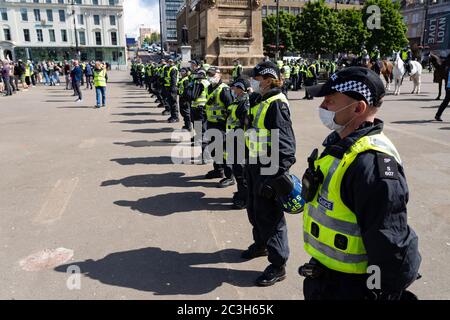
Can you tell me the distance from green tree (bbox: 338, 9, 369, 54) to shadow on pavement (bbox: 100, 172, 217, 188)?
49.5 meters

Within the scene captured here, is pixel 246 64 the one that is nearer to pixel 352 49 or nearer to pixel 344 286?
pixel 344 286

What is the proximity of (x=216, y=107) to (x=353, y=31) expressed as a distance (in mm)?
51913

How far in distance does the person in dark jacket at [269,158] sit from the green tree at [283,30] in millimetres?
58791

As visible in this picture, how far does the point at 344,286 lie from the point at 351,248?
236mm

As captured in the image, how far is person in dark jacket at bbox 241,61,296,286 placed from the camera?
12.8 feet

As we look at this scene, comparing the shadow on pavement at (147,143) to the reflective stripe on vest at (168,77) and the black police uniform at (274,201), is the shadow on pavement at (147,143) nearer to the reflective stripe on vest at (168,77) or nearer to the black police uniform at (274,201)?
the reflective stripe on vest at (168,77)

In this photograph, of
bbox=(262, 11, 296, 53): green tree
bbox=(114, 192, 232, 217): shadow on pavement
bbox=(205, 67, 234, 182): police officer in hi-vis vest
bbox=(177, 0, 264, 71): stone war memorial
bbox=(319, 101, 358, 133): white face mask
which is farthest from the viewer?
bbox=(262, 11, 296, 53): green tree

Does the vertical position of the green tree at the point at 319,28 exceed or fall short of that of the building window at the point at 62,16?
it falls short

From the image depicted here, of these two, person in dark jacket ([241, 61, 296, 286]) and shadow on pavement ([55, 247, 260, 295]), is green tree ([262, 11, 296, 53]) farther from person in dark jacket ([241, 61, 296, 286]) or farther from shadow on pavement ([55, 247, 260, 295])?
shadow on pavement ([55, 247, 260, 295])

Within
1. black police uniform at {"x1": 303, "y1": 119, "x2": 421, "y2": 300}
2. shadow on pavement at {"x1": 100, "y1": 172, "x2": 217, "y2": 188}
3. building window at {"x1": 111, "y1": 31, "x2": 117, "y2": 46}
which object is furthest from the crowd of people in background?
building window at {"x1": 111, "y1": 31, "x2": 117, "y2": 46}

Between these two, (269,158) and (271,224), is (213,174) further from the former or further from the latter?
(271,224)

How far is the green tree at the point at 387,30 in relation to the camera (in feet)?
172

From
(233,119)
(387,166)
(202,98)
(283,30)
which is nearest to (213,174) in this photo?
(233,119)

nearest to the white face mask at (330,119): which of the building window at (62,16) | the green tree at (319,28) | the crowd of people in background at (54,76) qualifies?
the crowd of people in background at (54,76)
